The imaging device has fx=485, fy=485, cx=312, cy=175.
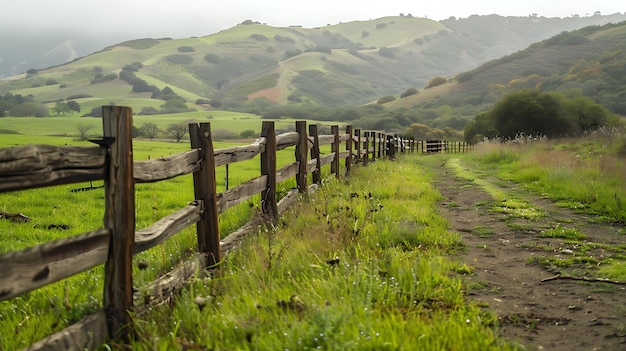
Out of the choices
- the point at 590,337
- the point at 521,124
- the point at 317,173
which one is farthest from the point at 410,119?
the point at 590,337

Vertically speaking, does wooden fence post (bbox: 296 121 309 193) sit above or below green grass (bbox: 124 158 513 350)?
above

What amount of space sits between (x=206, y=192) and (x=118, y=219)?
1.67 metres

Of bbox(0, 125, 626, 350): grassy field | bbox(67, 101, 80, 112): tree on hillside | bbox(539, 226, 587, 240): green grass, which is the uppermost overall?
bbox(67, 101, 80, 112): tree on hillside

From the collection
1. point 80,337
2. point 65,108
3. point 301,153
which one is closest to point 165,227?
point 80,337

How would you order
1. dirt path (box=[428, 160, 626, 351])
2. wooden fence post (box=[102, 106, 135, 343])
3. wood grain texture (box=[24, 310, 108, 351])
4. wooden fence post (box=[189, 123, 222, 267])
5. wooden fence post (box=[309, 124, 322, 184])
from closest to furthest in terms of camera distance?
wood grain texture (box=[24, 310, 108, 351])
wooden fence post (box=[102, 106, 135, 343])
dirt path (box=[428, 160, 626, 351])
wooden fence post (box=[189, 123, 222, 267])
wooden fence post (box=[309, 124, 322, 184])

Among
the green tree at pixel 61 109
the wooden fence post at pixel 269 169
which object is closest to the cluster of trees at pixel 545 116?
the wooden fence post at pixel 269 169

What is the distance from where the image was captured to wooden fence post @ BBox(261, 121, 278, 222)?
7637mm

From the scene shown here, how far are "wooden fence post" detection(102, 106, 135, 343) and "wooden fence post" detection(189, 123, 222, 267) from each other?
153 cm

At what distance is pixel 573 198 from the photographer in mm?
10742

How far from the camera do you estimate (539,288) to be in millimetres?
4805

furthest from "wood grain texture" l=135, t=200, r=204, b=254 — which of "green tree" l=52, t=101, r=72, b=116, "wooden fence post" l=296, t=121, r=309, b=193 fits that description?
"green tree" l=52, t=101, r=72, b=116

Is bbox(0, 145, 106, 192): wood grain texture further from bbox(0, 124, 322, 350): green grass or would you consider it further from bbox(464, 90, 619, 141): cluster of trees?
bbox(464, 90, 619, 141): cluster of trees

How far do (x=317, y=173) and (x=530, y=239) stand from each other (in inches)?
232

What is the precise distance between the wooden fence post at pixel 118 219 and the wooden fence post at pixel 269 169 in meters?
4.09
